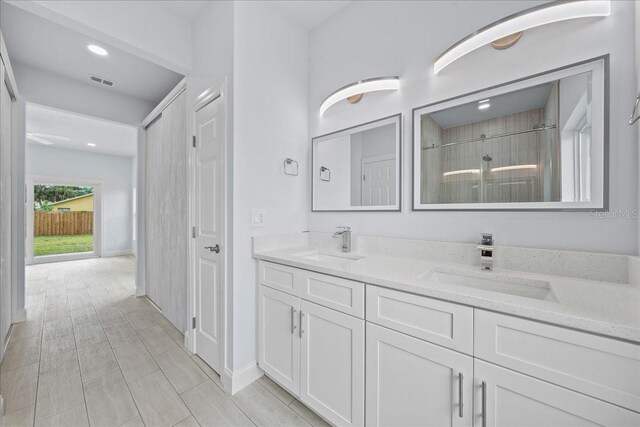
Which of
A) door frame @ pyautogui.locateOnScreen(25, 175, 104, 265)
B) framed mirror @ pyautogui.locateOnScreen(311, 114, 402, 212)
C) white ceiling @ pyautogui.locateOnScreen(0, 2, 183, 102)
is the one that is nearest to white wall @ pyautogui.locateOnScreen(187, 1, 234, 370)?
framed mirror @ pyautogui.locateOnScreen(311, 114, 402, 212)

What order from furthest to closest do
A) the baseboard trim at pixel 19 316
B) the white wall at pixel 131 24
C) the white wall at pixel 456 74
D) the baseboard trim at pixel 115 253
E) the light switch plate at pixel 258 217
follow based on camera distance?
1. the baseboard trim at pixel 115 253
2. the baseboard trim at pixel 19 316
3. the light switch plate at pixel 258 217
4. the white wall at pixel 131 24
5. the white wall at pixel 456 74

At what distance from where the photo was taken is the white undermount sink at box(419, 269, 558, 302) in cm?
109

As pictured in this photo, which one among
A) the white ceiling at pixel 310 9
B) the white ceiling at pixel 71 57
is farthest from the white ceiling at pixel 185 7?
the white ceiling at pixel 71 57

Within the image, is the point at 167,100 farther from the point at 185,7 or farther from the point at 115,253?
the point at 115,253

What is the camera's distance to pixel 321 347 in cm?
137

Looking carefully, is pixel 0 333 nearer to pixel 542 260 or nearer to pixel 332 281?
pixel 332 281

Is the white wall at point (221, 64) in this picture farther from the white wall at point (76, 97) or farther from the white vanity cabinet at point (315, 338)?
the white wall at point (76, 97)

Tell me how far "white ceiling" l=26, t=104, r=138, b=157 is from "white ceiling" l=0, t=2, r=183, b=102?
2.64 ft

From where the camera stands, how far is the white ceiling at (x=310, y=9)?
6.35ft

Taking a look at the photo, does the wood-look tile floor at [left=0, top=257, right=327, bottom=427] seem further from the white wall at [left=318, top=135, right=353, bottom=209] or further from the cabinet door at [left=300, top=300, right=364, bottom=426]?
the white wall at [left=318, top=135, right=353, bottom=209]

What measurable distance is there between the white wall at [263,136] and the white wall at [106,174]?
6844 millimetres

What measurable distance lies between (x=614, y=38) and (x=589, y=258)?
95 cm

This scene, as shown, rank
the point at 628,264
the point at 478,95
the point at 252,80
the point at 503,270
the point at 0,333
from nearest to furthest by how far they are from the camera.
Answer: the point at 628,264, the point at 503,270, the point at 478,95, the point at 252,80, the point at 0,333

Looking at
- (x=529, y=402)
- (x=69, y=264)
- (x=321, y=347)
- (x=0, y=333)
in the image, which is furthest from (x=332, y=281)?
(x=69, y=264)
